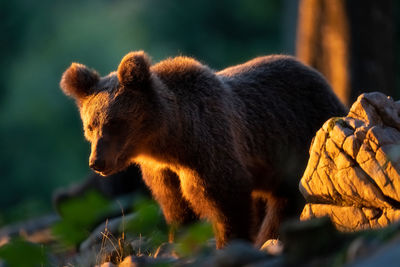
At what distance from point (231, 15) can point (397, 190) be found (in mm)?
23562

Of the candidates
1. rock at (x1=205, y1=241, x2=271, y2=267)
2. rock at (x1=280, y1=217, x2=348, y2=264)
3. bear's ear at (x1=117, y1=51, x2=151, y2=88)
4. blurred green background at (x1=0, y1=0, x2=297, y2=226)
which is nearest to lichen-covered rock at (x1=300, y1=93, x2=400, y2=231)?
rock at (x1=280, y1=217, x2=348, y2=264)

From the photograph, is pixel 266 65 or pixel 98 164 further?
pixel 266 65

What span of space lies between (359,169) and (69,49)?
23172mm

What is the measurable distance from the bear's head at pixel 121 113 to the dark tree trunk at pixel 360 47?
171 inches

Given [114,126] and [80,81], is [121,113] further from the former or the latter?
[80,81]

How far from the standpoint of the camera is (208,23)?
2639 centimetres

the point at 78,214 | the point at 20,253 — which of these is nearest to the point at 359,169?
the point at 78,214

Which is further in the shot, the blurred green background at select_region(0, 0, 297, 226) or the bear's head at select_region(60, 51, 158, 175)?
the blurred green background at select_region(0, 0, 297, 226)

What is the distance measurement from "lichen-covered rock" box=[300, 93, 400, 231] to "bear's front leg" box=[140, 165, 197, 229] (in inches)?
50.8

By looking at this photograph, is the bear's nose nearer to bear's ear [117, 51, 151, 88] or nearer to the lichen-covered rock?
bear's ear [117, 51, 151, 88]

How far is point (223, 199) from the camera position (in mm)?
5066

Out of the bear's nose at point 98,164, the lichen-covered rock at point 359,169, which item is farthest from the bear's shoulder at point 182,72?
the lichen-covered rock at point 359,169

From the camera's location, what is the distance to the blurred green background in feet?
79.8

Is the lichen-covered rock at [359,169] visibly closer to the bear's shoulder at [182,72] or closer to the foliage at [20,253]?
the bear's shoulder at [182,72]
